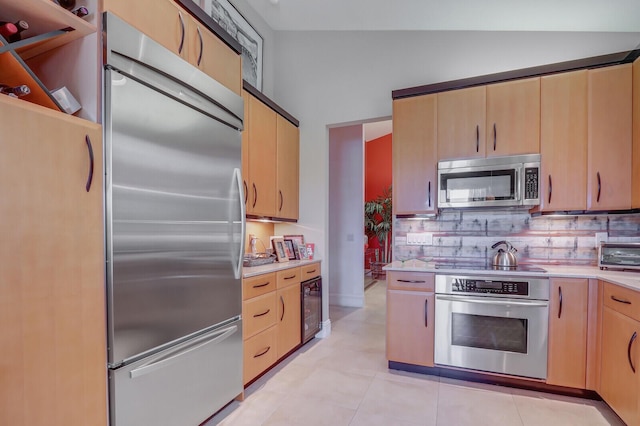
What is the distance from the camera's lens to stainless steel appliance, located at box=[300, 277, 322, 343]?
10.6ft

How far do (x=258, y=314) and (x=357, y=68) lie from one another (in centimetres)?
277

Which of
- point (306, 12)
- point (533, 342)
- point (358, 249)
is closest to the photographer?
point (533, 342)

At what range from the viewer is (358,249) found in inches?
204

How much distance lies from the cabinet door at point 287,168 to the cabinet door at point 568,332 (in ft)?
7.72

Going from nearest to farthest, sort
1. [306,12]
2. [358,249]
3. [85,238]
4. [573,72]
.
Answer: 1. [85,238]
2. [573,72]
3. [306,12]
4. [358,249]

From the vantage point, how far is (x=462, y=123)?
9.36 ft

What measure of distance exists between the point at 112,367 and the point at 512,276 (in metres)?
2.54

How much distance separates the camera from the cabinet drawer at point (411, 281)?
266 centimetres

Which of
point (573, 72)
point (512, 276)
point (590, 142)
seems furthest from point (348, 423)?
point (573, 72)

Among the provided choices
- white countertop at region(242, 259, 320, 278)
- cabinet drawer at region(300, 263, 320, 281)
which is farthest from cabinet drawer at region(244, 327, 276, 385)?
cabinet drawer at region(300, 263, 320, 281)

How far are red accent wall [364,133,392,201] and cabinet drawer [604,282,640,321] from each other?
6299 mm

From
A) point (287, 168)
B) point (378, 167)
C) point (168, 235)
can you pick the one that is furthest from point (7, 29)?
point (378, 167)

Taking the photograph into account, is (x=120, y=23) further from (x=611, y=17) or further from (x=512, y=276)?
(x=611, y=17)

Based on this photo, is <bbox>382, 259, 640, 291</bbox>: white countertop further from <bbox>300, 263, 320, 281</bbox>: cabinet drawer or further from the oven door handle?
<bbox>300, 263, 320, 281</bbox>: cabinet drawer
